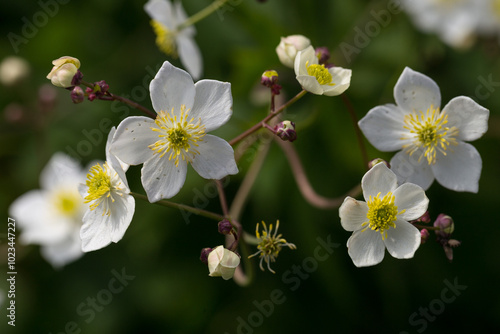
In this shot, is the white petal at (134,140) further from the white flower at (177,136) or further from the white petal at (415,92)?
the white petal at (415,92)

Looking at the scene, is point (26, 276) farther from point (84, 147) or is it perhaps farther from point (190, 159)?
point (190, 159)

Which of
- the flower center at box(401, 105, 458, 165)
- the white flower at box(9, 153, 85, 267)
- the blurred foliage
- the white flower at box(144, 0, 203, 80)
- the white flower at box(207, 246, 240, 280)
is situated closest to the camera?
the white flower at box(207, 246, 240, 280)

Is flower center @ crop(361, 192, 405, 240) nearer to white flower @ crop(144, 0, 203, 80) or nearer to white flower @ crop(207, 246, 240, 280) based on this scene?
white flower @ crop(207, 246, 240, 280)

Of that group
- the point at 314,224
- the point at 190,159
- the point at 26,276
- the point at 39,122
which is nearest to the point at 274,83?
the point at 190,159

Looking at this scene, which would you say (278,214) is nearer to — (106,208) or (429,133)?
(429,133)

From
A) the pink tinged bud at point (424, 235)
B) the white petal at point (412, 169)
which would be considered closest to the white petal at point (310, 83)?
the white petal at point (412, 169)

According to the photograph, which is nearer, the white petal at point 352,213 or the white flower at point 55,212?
the white petal at point 352,213

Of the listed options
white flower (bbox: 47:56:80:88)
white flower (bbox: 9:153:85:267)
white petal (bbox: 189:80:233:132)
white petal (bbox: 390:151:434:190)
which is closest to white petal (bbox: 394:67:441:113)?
white petal (bbox: 390:151:434:190)
